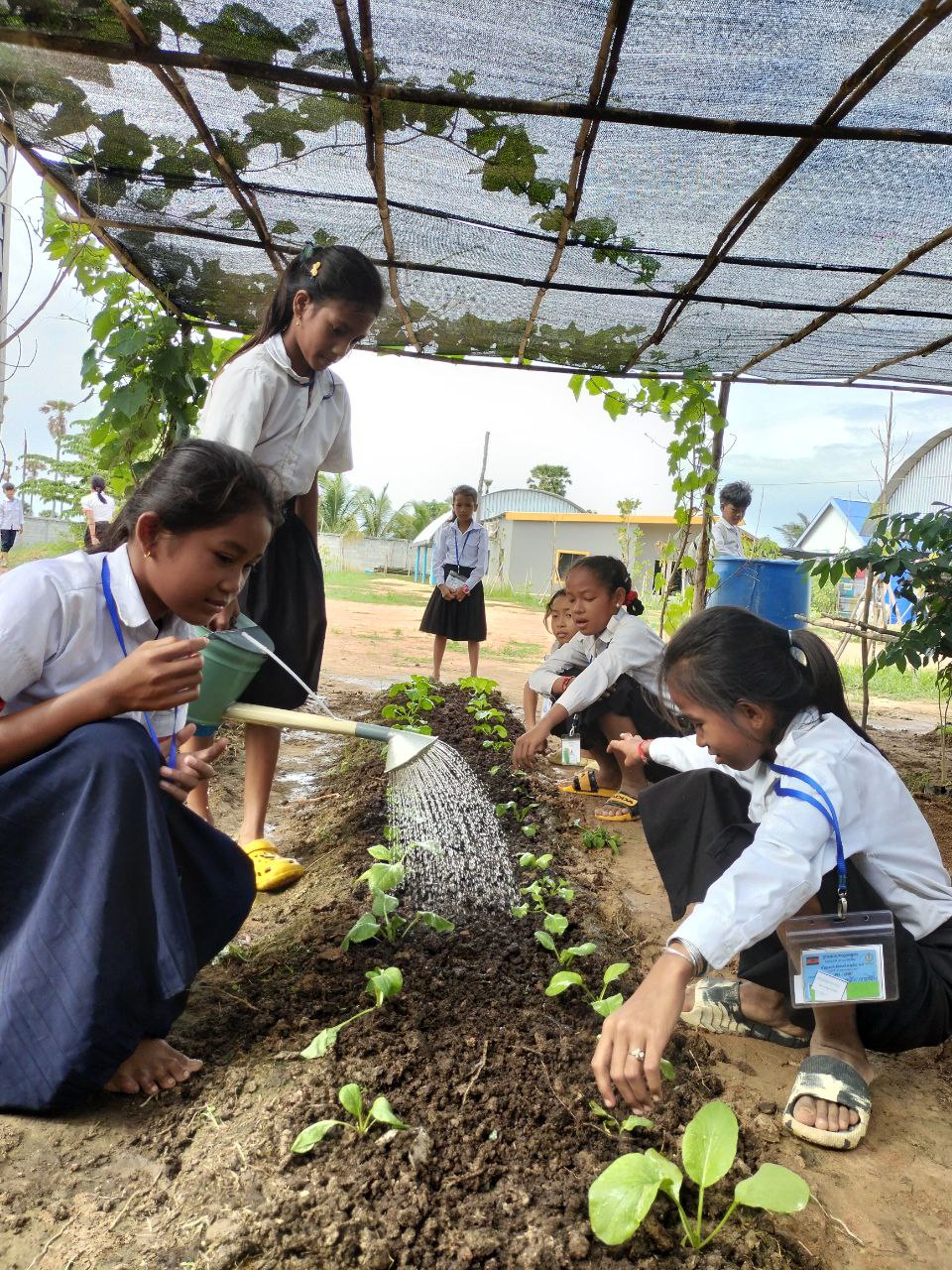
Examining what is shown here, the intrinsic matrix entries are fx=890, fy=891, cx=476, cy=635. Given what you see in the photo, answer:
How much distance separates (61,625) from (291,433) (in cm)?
110

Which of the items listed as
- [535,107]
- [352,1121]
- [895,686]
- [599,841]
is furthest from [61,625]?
[895,686]

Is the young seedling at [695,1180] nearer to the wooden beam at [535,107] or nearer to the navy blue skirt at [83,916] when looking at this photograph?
the navy blue skirt at [83,916]

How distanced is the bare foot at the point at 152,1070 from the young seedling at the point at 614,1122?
74cm

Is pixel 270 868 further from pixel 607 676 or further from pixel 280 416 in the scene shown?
pixel 607 676

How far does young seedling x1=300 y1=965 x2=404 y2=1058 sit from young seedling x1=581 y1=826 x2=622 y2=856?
151 centimetres

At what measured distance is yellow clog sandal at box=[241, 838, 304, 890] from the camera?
2.64 metres

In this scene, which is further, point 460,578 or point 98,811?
point 460,578

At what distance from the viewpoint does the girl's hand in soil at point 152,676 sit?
59.3 inches

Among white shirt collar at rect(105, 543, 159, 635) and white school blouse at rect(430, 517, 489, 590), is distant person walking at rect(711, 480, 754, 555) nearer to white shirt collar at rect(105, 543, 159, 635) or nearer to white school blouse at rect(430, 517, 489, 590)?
white school blouse at rect(430, 517, 489, 590)

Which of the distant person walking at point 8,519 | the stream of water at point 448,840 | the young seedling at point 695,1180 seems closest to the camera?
the young seedling at point 695,1180

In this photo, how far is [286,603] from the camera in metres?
2.70

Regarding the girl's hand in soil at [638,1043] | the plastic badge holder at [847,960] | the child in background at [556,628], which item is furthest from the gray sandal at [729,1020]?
the child in background at [556,628]

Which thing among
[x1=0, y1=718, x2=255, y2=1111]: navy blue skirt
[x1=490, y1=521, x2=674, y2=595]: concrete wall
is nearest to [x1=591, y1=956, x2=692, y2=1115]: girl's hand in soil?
[x1=0, y1=718, x2=255, y2=1111]: navy blue skirt

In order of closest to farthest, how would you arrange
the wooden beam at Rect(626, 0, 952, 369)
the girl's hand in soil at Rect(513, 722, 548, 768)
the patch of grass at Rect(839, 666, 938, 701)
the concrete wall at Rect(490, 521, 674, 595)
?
1. the wooden beam at Rect(626, 0, 952, 369)
2. the girl's hand in soil at Rect(513, 722, 548, 768)
3. the patch of grass at Rect(839, 666, 938, 701)
4. the concrete wall at Rect(490, 521, 674, 595)
